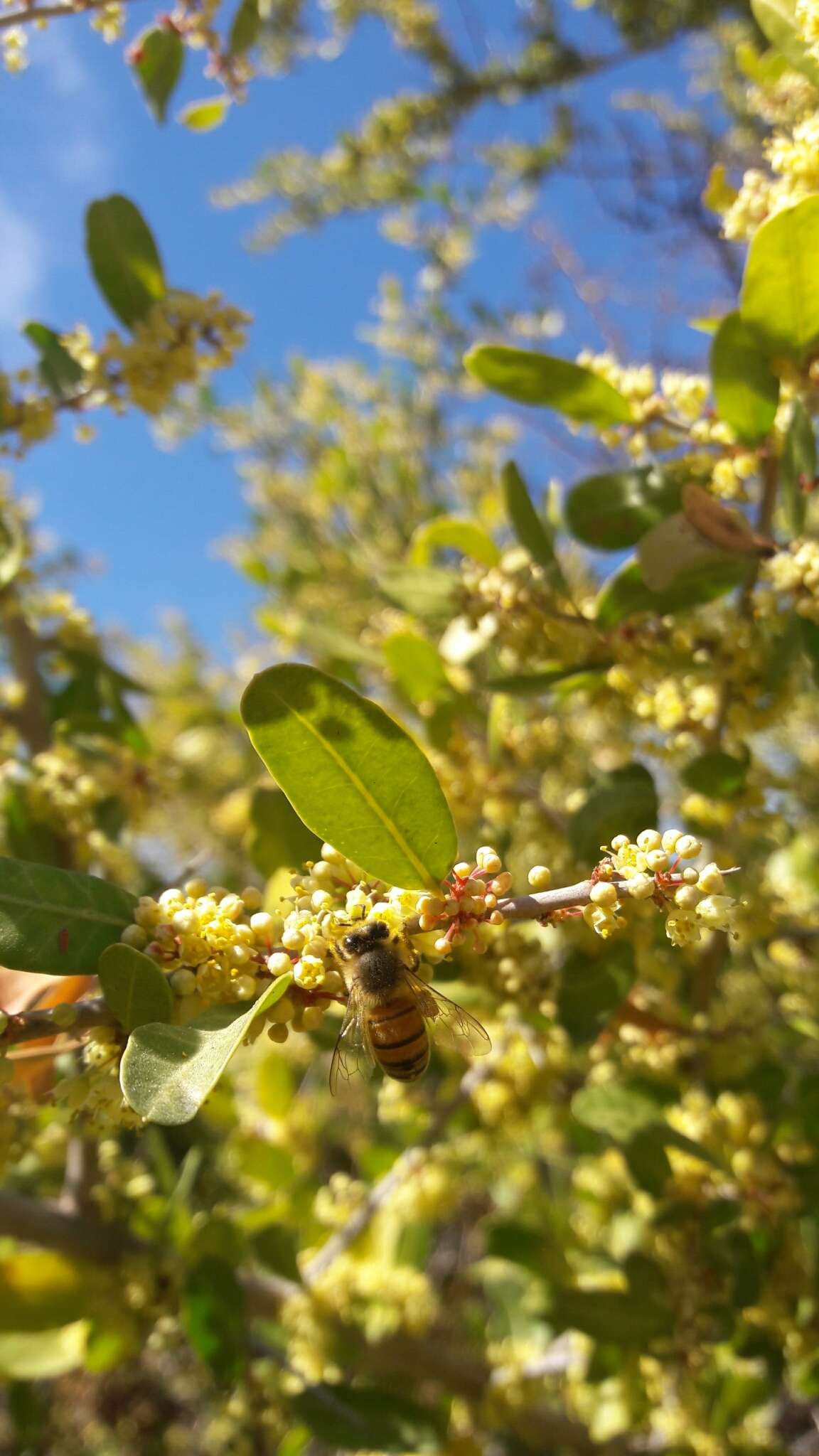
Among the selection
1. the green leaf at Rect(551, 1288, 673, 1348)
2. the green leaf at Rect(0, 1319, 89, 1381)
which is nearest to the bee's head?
the green leaf at Rect(551, 1288, 673, 1348)

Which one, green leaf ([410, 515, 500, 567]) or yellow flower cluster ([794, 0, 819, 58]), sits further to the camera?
green leaf ([410, 515, 500, 567])

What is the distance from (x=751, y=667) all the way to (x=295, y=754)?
927 millimetres

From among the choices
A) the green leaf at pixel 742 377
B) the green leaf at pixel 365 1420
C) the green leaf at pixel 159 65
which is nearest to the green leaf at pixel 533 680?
the green leaf at pixel 742 377

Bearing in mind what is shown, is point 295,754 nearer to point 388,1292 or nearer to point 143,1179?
point 143,1179

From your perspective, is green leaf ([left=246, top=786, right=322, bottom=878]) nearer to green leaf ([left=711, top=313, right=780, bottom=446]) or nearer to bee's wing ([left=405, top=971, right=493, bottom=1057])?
bee's wing ([left=405, top=971, right=493, bottom=1057])

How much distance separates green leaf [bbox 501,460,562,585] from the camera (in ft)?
5.22

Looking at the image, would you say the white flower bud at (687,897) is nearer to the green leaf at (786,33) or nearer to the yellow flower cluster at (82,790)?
the green leaf at (786,33)

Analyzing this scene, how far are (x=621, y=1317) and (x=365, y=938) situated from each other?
1.25m

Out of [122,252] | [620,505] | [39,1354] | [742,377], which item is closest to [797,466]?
[742,377]

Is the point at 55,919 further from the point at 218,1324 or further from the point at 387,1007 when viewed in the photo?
the point at 218,1324

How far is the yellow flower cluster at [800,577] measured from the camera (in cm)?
136

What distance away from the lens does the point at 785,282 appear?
49.9 inches

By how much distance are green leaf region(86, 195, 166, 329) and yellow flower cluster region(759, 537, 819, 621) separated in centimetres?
120

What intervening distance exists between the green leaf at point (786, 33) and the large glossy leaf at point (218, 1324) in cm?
219
